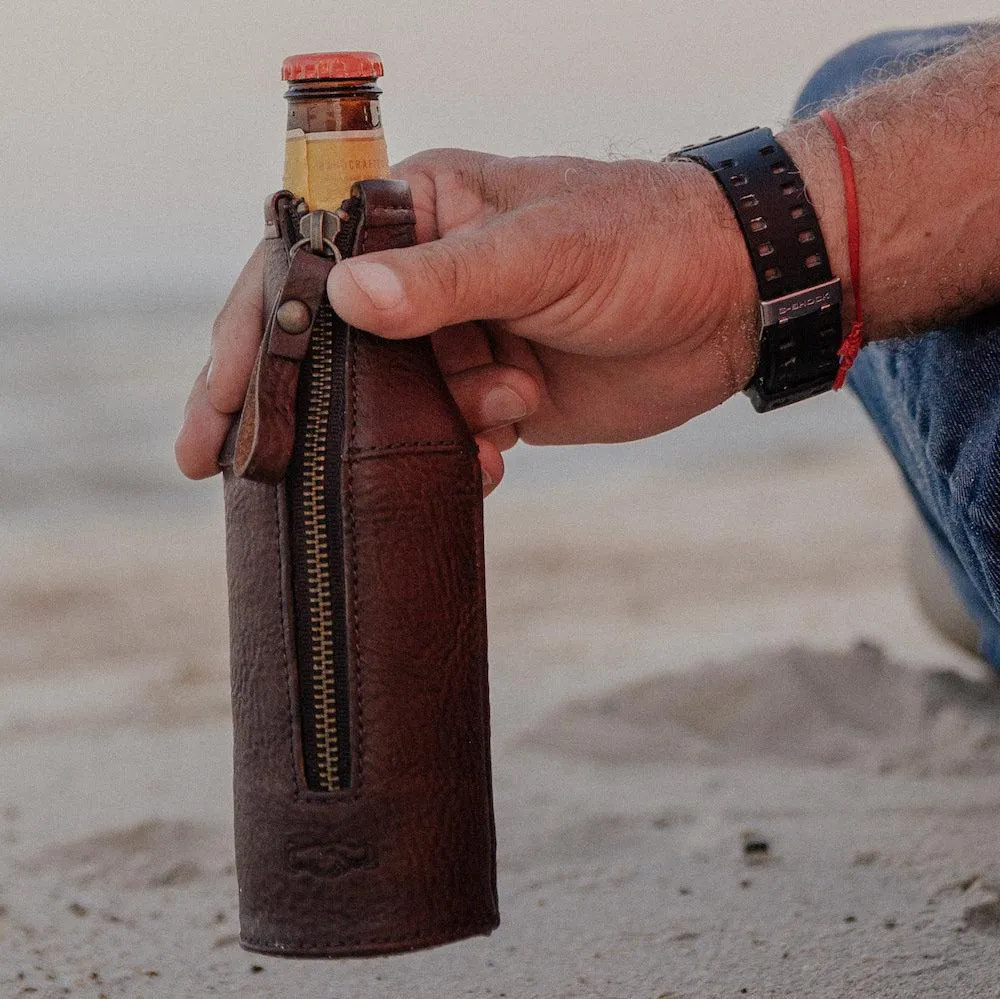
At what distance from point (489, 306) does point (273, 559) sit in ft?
1.39

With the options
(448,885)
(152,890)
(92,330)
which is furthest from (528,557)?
(92,330)

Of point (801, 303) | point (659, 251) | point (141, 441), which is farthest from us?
point (141, 441)

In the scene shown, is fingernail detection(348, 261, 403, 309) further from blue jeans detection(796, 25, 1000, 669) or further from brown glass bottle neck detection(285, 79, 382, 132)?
blue jeans detection(796, 25, 1000, 669)

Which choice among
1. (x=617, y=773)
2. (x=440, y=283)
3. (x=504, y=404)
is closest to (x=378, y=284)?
(x=440, y=283)

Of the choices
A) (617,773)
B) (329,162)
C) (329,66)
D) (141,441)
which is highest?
(329,66)

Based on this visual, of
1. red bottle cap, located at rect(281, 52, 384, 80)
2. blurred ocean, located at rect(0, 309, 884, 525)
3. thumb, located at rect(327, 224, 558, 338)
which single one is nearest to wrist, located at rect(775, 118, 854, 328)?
thumb, located at rect(327, 224, 558, 338)

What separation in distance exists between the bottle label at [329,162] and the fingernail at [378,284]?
143mm

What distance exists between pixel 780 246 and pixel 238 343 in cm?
76

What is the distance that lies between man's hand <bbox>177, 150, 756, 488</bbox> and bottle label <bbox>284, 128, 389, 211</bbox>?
0.41 feet

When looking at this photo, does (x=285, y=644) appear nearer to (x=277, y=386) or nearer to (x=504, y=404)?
(x=277, y=386)

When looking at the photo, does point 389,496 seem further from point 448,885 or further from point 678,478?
point 678,478

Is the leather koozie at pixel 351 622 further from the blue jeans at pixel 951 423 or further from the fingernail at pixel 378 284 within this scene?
the blue jeans at pixel 951 423

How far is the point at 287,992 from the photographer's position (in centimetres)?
226

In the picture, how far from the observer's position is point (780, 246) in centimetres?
206
